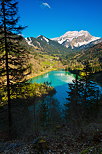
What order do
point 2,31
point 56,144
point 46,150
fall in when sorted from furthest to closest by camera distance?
point 2,31
point 56,144
point 46,150

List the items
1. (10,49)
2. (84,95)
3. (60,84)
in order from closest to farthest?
(10,49) → (84,95) → (60,84)

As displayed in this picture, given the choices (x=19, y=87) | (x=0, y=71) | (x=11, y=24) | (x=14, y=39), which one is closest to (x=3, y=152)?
(x=19, y=87)

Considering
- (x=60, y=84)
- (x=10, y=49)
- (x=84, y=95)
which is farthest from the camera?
(x=60, y=84)

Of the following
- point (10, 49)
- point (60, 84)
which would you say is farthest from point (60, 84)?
point (10, 49)

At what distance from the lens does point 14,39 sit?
10.8 meters

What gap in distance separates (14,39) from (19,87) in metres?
4.98

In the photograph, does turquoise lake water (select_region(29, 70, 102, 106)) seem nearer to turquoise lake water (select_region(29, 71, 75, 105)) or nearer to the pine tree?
turquoise lake water (select_region(29, 71, 75, 105))

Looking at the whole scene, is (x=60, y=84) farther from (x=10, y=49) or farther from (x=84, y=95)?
(x=10, y=49)

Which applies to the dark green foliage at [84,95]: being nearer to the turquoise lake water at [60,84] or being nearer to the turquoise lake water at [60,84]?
the turquoise lake water at [60,84]

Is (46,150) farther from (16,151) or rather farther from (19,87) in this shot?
(19,87)

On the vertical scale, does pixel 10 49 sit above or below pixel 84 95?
above

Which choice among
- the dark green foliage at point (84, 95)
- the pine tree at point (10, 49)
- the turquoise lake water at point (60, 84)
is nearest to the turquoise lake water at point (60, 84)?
the turquoise lake water at point (60, 84)

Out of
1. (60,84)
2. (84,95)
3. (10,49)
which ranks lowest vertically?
(60,84)

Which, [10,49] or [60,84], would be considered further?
[60,84]
